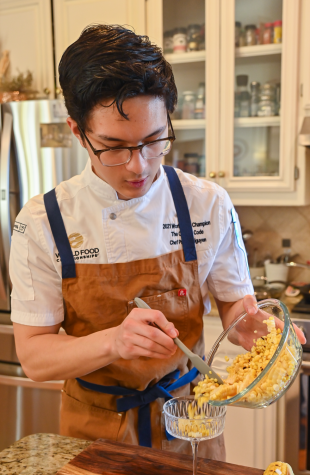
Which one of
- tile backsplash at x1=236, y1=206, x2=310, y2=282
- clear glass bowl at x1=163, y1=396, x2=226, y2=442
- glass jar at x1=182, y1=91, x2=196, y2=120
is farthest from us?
tile backsplash at x1=236, y1=206, x2=310, y2=282

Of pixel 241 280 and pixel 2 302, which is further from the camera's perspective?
pixel 2 302

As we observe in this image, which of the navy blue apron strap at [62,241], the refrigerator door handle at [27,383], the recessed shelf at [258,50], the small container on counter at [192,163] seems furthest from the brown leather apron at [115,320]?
the recessed shelf at [258,50]

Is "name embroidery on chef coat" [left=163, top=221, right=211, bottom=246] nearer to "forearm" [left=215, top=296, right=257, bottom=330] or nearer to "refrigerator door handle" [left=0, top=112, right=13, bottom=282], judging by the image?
"forearm" [left=215, top=296, right=257, bottom=330]

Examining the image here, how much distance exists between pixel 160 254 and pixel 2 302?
4.75 feet

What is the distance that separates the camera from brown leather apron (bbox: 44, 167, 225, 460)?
107cm

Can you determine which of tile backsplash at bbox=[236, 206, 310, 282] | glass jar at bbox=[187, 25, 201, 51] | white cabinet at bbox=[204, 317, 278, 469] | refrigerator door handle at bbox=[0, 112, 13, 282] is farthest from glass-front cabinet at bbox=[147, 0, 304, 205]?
white cabinet at bbox=[204, 317, 278, 469]

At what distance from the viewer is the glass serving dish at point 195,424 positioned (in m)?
0.79

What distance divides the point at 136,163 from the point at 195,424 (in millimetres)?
495

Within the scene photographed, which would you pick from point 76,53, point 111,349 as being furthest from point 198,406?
point 76,53

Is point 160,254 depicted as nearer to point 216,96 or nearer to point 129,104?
point 129,104

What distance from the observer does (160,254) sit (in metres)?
1.13

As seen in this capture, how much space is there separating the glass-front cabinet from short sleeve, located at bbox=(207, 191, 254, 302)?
3.27 feet

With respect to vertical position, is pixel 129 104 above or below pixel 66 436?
above

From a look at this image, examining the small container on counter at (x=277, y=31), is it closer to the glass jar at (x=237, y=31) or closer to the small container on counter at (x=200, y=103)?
the glass jar at (x=237, y=31)
